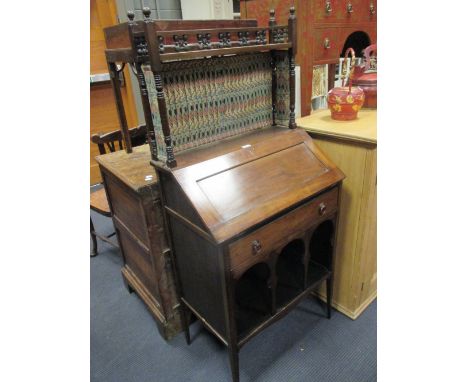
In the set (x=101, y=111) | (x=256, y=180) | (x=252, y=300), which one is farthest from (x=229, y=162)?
(x=101, y=111)

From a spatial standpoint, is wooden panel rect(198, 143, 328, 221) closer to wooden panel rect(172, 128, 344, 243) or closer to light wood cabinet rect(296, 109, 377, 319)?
wooden panel rect(172, 128, 344, 243)

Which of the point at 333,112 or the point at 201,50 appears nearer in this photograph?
the point at 201,50

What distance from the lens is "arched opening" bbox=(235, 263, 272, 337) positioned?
1.42 m

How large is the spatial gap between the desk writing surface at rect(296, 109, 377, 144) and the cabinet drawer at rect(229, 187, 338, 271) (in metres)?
0.26

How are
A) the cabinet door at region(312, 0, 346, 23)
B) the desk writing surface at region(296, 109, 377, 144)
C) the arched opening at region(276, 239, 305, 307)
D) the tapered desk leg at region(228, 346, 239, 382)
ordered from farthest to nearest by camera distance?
the cabinet door at region(312, 0, 346, 23)
the arched opening at region(276, 239, 305, 307)
the desk writing surface at region(296, 109, 377, 144)
the tapered desk leg at region(228, 346, 239, 382)

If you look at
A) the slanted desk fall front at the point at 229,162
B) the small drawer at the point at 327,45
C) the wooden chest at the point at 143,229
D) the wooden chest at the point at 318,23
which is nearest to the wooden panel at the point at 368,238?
the slanted desk fall front at the point at 229,162

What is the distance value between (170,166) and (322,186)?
64 centimetres

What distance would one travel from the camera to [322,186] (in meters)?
1.38

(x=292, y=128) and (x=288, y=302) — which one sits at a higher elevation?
(x=292, y=128)

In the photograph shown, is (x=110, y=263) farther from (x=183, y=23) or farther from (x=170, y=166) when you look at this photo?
(x=183, y=23)

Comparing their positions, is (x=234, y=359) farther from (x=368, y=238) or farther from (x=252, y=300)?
(x=368, y=238)

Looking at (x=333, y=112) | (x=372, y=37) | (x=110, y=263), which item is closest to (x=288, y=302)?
(x=333, y=112)

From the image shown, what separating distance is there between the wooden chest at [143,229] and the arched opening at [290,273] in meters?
0.55

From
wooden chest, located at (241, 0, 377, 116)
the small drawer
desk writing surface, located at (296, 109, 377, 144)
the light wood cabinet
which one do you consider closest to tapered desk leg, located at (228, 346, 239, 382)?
the light wood cabinet
